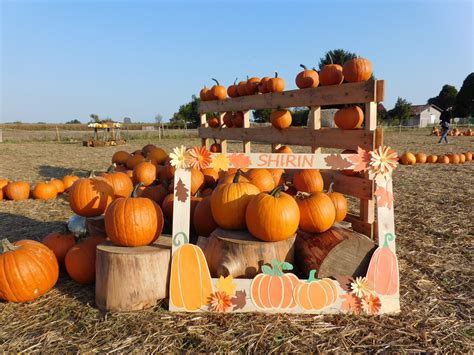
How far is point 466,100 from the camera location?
190 ft

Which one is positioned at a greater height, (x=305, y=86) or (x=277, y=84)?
(x=277, y=84)

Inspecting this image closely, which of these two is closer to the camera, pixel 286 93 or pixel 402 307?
pixel 402 307

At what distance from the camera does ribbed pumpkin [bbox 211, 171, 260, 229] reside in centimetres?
262

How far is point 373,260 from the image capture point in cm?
239

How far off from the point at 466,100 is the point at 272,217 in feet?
227

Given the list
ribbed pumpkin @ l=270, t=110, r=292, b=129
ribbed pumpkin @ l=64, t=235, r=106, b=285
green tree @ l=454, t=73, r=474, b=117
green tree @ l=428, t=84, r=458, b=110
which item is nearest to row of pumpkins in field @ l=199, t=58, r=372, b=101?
ribbed pumpkin @ l=270, t=110, r=292, b=129

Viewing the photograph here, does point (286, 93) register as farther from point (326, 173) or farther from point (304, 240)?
point (304, 240)

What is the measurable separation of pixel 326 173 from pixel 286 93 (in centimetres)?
163

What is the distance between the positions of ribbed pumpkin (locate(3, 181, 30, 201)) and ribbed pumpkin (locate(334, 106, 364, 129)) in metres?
5.55

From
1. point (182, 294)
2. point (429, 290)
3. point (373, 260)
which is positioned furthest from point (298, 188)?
point (182, 294)

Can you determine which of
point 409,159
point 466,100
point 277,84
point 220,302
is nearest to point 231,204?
point 220,302

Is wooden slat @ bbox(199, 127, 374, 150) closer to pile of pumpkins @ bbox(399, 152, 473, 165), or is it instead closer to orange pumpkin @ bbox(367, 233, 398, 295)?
orange pumpkin @ bbox(367, 233, 398, 295)

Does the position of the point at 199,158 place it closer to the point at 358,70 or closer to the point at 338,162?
the point at 338,162

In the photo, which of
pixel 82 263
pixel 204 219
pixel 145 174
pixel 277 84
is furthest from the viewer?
pixel 277 84
